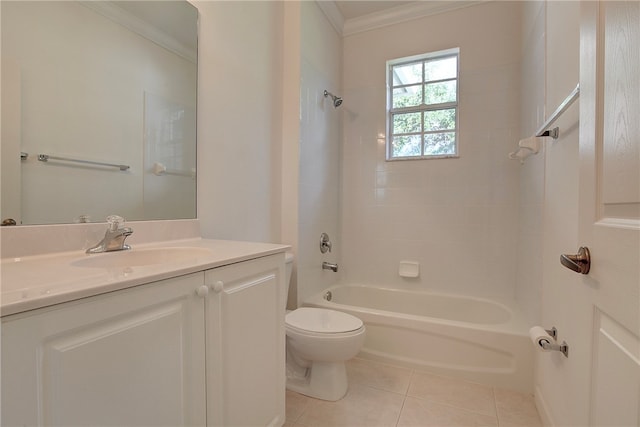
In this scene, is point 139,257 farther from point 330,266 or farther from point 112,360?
point 330,266

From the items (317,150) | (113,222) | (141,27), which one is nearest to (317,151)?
(317,150)

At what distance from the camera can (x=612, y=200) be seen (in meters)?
0.59

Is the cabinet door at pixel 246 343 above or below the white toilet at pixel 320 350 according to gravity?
above

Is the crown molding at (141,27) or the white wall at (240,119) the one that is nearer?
the crown molding at (141,27)

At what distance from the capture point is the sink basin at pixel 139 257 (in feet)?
2.95

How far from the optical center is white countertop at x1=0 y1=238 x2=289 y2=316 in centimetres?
49

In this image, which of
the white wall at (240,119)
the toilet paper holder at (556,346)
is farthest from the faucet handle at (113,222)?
the toilet paper holder at (556,346)

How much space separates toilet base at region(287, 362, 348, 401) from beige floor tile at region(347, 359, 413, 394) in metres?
0.17

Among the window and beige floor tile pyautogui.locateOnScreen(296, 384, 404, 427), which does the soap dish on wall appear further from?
beige floor tile pyautogui.locateOnScreen(296, 384, 404, 427)

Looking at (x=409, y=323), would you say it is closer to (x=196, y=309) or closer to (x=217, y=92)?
(x=196, y=309)

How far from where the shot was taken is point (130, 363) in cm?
63

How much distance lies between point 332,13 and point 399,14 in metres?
0.58

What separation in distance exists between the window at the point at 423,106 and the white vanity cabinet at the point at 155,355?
1.94 meters

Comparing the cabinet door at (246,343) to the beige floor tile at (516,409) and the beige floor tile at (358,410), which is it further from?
the beige floor tile at (516,409)
